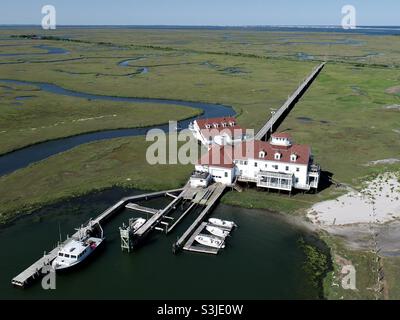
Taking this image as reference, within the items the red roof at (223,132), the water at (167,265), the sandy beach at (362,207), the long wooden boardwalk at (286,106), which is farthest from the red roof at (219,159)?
the long wooden boardwalk at (286,106)

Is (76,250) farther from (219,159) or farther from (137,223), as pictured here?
(219,159)

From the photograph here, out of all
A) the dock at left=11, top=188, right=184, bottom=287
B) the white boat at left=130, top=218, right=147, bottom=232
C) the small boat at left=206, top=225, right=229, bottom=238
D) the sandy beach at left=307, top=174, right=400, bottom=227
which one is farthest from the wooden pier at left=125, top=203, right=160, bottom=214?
the sandy beach at left=307, top=174, right=400, bottom=227

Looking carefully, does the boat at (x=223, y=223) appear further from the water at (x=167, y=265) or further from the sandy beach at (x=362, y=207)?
the sandy beach at (x=362, y=207)

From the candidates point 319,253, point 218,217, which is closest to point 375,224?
point 319,253

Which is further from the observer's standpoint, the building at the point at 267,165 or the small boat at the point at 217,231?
the building at the point at 267,165

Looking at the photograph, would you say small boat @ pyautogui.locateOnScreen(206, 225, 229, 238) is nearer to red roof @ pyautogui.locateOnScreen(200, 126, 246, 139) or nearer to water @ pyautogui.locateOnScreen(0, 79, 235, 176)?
red roof @ pyautogui.locateOnScreen(200, 126, 246, 139)

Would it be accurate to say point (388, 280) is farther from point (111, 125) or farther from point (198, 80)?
point (198, 80)

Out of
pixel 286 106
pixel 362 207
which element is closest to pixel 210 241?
pixel 362 207
